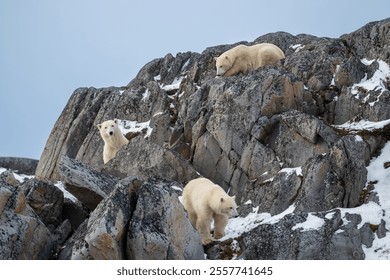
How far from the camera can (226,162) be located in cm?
2611

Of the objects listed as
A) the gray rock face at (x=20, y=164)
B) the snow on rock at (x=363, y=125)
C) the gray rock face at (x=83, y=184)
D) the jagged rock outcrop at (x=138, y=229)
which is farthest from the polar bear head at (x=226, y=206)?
the gray rock face at (x=20, y=164)

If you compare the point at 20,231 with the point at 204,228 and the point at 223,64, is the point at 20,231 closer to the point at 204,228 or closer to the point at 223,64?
the point at 204,228

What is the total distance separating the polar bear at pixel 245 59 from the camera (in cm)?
3197

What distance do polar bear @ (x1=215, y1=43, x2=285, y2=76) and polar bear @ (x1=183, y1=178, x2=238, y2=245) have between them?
40.7 ft

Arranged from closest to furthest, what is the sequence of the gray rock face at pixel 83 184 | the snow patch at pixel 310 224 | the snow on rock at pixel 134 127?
1. the snow patch at pixel 310 224
2. the gray rock face at pixel 83 184
3. the snow on rock at pixel 134 127

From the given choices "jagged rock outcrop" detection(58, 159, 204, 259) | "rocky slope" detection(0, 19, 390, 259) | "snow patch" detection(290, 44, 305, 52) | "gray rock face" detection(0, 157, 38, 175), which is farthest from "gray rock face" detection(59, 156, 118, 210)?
"gray rock face" detection(0, 157, 38, 175)

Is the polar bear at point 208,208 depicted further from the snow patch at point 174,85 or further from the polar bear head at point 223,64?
the snow patch at point 174,85

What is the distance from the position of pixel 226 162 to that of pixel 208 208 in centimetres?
666

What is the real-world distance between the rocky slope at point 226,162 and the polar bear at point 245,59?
1.73 meters

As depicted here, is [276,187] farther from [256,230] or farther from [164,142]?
[164,142]

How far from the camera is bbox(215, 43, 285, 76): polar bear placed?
1259 inches

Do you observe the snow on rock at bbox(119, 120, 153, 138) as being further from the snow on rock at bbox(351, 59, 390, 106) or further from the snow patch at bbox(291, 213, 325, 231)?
the snow patch at bbox(291, 213, 325, 231)

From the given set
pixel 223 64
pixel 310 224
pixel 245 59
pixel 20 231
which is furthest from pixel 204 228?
pixel 245 59
